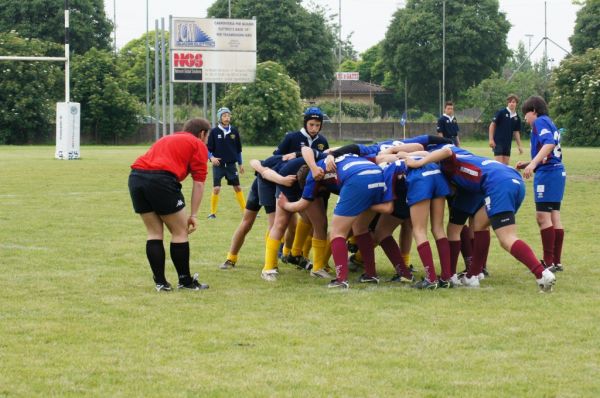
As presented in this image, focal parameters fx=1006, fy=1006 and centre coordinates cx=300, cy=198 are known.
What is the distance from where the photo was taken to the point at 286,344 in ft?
23.5

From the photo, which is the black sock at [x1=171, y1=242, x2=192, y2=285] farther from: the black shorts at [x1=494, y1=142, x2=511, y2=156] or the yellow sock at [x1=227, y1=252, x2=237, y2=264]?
the black shorts at [x1=494, y1=142, x2=511, y2=156]

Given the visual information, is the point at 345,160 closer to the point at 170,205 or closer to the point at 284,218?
the point at 284,218

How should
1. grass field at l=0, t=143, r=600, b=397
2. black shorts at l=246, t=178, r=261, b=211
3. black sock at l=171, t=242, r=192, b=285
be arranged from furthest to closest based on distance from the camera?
black shorts at l=246, t=178, r=261, b=211 → black sock at l=171, t=242, r=192, b=285 → grass field at l=0, t=143, r=600, b=397

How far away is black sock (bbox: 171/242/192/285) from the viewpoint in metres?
9.44

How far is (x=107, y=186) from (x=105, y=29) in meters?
64.5

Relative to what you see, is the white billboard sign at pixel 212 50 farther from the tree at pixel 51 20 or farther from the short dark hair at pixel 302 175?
the tree at pixel 51 20

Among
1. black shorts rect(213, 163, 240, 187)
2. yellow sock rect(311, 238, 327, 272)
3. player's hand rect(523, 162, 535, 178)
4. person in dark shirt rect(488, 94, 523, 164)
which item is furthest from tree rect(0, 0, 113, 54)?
player's hand rect(523, 162, 535, 178)

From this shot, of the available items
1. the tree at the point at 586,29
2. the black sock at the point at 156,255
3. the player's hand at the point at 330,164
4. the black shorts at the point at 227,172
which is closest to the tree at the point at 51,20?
the tree at the point at 586,29

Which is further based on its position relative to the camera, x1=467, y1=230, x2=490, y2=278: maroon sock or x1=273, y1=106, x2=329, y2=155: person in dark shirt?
x1=273, y1=106, x2=329, y2=155: person in dark shirt

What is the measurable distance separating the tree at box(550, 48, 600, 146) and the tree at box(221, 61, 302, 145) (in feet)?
52.3

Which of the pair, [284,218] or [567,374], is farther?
[284,218]

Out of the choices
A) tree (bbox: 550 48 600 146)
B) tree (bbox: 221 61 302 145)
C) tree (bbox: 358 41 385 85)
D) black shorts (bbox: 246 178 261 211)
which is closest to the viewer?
black shorts (bbox: 246 178 261 211)

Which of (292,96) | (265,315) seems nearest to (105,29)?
(292,96)

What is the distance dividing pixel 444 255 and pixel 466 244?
3.33 ft
